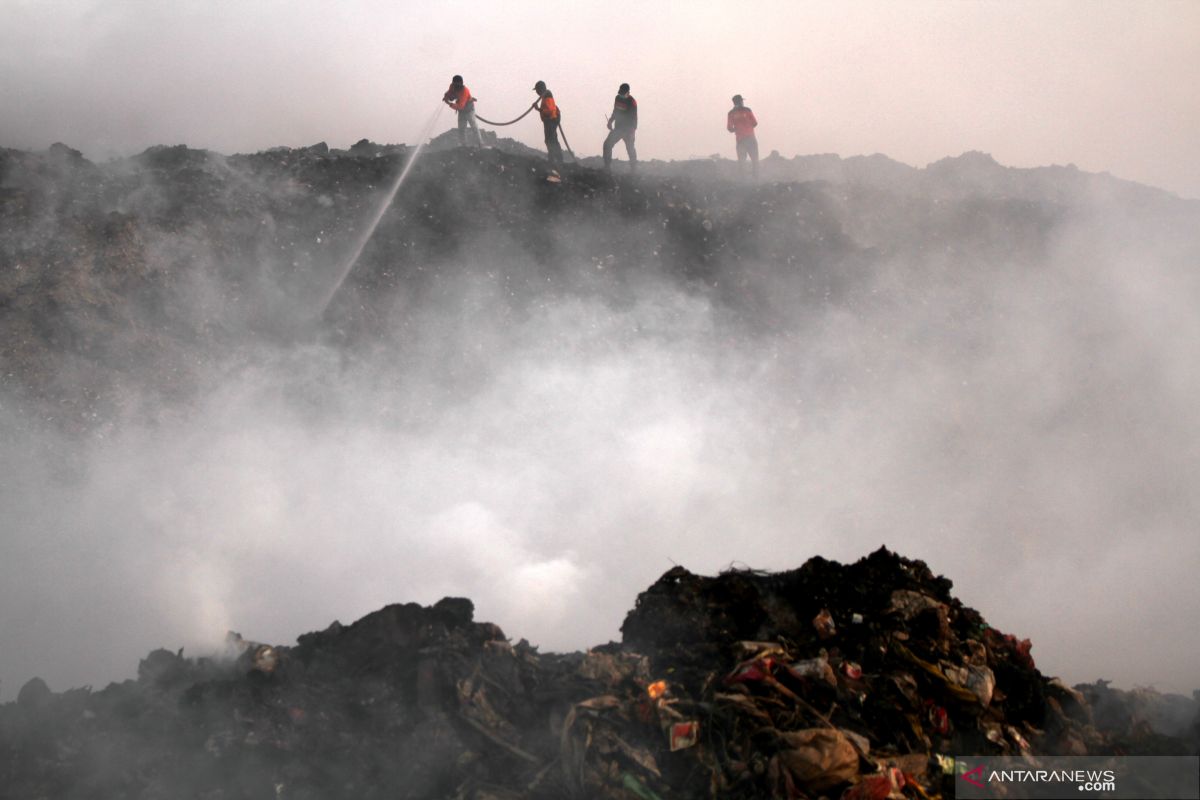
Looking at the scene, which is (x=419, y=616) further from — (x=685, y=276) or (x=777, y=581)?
(x=685, y=276)

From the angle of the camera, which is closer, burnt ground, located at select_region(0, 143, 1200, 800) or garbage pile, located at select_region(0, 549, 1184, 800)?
garbage pile, located at select_region(0, 549, 1184, 800)

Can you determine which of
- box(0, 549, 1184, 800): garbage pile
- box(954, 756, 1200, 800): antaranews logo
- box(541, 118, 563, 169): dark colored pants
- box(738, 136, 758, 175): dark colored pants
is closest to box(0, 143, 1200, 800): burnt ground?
box(0, 549, 1184, 800): garbage pile

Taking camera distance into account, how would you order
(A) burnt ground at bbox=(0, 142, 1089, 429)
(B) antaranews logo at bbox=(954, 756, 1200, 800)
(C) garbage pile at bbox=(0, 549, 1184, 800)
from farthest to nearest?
(A) burnt ground at bbox=(0, 142, 1089, 429) → (B) antaranews logo at bbox=(954, 756, 1200, 800) → (C) garbage pile at bbox=(0, 549, 1184, 800)

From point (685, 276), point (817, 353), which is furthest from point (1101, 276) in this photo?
point (685, 276)

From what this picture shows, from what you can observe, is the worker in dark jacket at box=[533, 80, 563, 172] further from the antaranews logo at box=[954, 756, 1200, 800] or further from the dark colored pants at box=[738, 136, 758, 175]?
the antaranews logo at box=[954, 756, 1200, 800]

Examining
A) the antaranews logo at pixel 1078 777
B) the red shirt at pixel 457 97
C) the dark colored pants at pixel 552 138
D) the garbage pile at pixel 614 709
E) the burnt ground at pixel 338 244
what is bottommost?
the antaranews logo at pixel 1078 777

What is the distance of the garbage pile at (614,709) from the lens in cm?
681

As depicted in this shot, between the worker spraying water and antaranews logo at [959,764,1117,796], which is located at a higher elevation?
the worker spraying water

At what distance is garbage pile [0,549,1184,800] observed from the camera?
6812 mm

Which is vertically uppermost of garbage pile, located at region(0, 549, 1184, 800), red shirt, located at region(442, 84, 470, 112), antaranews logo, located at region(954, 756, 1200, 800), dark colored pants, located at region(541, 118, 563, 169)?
red shirt, located at region(442, 84, 470, 112)

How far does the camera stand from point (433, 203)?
621 inches

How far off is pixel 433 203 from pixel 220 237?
3.41 meters

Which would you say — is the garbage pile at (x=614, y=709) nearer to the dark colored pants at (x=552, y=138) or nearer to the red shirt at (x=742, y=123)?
the dark colored pants at (x=552, y=138)

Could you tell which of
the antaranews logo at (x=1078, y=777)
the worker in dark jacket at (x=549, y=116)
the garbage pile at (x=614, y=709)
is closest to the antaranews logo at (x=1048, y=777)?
the antaranews logo at (x=1078, y=777)
